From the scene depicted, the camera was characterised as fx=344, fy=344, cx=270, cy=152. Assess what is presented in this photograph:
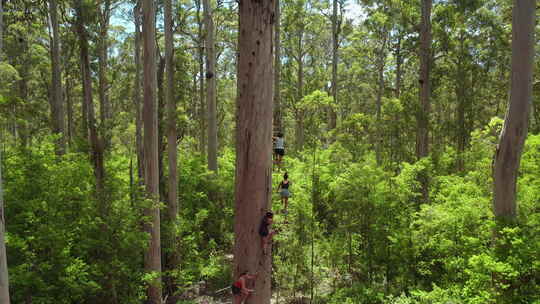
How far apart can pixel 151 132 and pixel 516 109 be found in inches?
317

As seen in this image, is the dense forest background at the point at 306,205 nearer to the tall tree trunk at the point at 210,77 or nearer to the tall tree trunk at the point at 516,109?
the tall tree trunk at the point at 210,77

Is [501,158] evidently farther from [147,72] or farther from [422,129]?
[147,72]

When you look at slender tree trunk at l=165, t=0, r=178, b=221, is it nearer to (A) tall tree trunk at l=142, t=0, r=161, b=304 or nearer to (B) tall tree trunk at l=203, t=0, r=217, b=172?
(A) tall tree trunk at l=142, t=0, r=161, b=304

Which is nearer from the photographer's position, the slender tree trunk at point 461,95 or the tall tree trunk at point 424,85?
the tall tree trunk at point 424,85

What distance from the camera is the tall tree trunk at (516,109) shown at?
20.9 feet

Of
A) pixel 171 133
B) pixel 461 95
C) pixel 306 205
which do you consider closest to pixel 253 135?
pixel 306 205

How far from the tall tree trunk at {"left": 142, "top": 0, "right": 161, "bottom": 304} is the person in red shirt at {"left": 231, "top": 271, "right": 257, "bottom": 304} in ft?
21.4

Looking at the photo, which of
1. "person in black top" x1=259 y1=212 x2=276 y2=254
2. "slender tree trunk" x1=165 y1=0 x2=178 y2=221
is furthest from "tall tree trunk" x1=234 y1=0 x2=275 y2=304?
"slender tree trunk" x1=165 y1=0 x2=178 y2=221

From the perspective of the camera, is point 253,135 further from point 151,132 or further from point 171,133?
point 171,133

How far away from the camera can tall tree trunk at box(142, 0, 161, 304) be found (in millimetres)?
8766

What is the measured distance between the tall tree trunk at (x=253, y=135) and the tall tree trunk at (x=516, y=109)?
18.3 ft

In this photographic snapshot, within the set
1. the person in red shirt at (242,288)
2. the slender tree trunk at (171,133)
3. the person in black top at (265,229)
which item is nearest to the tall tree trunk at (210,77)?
the slender tree trunk at (171,133)

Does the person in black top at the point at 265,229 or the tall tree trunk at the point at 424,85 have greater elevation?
the tall tree trunk at the point at 424,85

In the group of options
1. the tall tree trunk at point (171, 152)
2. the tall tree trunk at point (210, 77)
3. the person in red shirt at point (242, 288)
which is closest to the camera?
the person in red shirt at point (242, 288)
